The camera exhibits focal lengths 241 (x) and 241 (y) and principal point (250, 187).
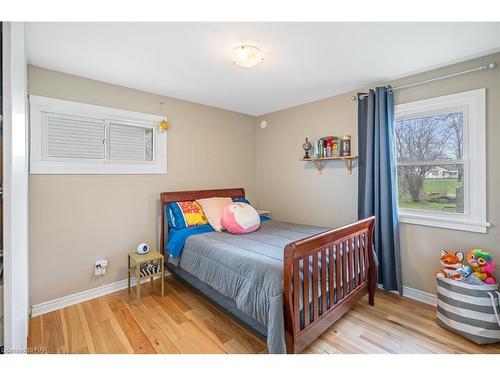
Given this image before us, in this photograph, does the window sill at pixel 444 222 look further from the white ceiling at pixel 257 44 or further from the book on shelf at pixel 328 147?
the white ceiling at pixel 257 44

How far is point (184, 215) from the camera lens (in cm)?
286

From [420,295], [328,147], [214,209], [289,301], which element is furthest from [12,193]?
[420,295]

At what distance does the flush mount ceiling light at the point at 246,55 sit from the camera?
6.23ft

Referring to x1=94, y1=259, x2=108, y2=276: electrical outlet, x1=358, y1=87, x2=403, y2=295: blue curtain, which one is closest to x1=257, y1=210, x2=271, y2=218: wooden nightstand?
x1=358, y1=87, x2=403, y2=295: blue curtain

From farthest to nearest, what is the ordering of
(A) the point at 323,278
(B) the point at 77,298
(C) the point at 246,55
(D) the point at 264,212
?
1. (D) the point at 264,212
2. (B) the point at 77,298
3. (C) the point at 246,55
4. (A) the point at 323,278

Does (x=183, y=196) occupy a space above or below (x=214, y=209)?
above

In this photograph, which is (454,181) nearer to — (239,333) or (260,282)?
(260,282)

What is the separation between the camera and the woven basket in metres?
1.79

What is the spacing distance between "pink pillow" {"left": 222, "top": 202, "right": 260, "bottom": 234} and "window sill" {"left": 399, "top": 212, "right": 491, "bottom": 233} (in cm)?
160

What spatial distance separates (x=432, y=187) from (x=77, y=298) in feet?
12.4

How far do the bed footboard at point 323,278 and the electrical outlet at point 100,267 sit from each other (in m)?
2.08

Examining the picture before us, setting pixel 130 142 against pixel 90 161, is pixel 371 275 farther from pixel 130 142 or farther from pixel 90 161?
pixel 90 161

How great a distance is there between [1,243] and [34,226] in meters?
0.89
